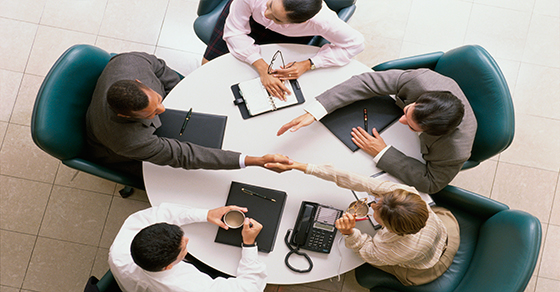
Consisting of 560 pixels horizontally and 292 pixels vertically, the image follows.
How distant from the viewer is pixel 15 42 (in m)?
2.81

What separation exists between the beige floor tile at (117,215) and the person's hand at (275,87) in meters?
1.37

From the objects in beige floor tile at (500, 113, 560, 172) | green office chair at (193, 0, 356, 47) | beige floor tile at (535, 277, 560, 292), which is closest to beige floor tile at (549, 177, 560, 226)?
beige floor tile at (500, 113, 560, 172)

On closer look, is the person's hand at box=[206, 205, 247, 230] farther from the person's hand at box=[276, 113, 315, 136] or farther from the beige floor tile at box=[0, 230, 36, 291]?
the beige floor tile at box=[0, 230, 36, 291]

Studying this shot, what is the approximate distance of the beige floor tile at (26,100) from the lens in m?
2.70

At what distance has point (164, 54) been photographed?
2.84m

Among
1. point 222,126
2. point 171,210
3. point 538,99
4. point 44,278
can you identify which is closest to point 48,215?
point 44,278

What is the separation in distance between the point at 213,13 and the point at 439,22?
1790 millimetres

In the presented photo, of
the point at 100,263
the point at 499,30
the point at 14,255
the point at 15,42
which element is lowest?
the point at 14,255

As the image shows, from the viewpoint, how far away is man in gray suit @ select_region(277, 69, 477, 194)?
1651mm

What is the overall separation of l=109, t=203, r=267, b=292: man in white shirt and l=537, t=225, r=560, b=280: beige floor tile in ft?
6.97

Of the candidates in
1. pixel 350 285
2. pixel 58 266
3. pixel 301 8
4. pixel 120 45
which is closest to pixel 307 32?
pixel 301 8

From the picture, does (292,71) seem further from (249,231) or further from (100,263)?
(100,263)

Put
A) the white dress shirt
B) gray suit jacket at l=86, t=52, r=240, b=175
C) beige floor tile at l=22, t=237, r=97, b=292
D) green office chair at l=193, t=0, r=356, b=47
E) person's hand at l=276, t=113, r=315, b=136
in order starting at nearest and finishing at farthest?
1. gray suit jacket at l=86, t=52, r=240, b=175
2. person's hand at l=276, t=113, r=315, b=136
3. the white dress shirt
4. green office chair at l=193, t=0, r=356, b=47
5. beige floor tile at l=22, t=237, r=97, b=292

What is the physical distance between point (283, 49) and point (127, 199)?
1.58 m
